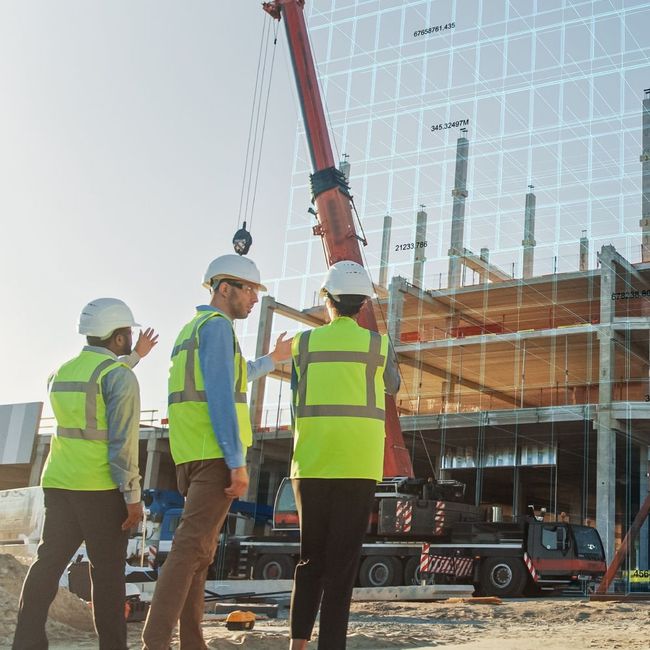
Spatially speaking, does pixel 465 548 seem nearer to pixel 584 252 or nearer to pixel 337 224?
pixel 337 224

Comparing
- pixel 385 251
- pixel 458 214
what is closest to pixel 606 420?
pixel 458 214

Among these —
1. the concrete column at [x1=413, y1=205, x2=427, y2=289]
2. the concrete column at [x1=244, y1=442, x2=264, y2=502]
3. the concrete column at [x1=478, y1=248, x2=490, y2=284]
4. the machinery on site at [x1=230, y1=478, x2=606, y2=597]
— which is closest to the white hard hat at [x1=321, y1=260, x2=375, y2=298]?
the machinery on site at [x1=230, y1=478, x2=606, y2=597]

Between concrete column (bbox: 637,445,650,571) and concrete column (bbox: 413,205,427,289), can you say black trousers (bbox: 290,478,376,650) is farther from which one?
concrete column (bbox: 413,205,427,289)

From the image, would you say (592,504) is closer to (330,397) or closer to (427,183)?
(427,183)

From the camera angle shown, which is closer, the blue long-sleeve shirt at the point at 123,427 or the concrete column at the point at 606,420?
the blue long-sleeve shirt at the point at 123,427

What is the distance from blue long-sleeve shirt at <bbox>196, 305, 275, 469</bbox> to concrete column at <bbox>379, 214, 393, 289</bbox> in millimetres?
28530

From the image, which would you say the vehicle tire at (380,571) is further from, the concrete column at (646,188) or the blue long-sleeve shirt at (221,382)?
the blue long-sleeve shirt at (221,382)

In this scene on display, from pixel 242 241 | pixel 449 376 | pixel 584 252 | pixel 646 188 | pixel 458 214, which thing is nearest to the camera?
pixel 242 241

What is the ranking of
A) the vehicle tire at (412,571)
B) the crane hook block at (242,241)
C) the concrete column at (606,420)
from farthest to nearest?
the concrete column at (606,420) → the vehicle tire at (412,571) → the crane hook block at (242,241)

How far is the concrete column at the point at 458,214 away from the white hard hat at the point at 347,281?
27137 mm

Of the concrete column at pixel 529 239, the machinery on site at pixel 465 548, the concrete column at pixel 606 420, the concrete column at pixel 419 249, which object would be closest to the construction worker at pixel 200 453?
the machinery on site at pixel 465 548

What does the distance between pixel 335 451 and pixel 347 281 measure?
745 mm

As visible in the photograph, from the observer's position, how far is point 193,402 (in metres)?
3.93

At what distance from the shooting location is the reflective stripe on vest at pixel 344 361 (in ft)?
12.9
